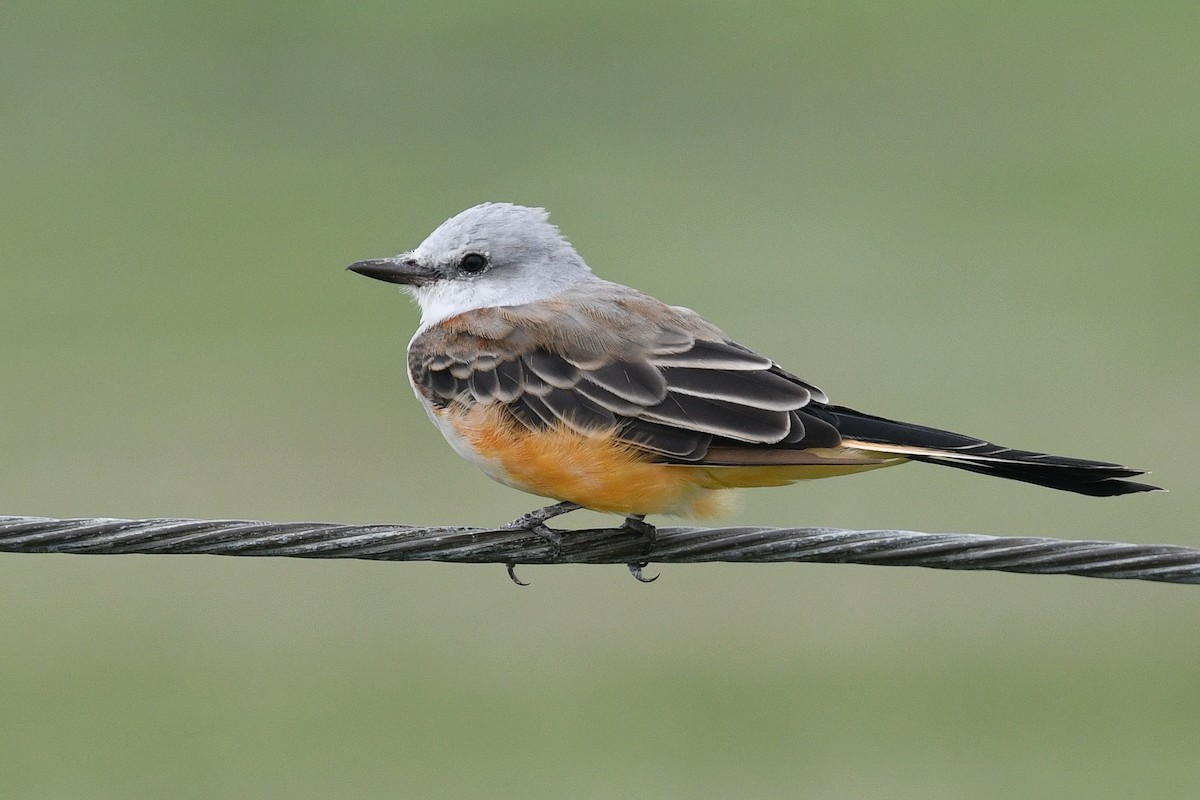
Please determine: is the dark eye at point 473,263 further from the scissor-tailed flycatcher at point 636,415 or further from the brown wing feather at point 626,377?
the brown wing feather at point 626,377

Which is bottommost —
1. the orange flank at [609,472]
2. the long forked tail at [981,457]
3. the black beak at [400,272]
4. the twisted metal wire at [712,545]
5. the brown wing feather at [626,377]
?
the twisted metal wire at [712,545]

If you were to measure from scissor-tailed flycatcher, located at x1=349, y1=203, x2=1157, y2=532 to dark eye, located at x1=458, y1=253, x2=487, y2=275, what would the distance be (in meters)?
0.21

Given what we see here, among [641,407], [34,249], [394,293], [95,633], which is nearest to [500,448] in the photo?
[641,407]

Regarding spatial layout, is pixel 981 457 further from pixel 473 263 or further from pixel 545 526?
pixel 473 263

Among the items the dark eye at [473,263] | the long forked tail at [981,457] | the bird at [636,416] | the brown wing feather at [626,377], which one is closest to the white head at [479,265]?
the dark eye at [473,263]

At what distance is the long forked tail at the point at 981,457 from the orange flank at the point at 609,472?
17cm

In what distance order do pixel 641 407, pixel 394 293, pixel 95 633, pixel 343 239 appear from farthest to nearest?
A: pixel 343 239, pixel 394 293, pixel 95 633, pixel 641 407

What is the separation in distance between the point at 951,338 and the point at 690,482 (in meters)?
12.6

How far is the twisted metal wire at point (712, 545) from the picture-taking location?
445 centimetres

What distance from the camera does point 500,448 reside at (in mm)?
5855

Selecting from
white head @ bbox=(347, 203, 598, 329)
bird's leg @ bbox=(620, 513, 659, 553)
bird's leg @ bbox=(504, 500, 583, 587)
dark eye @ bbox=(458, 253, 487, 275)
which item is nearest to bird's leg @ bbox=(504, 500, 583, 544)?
bird's leg @ bbox=(504, 500, 583, 587)

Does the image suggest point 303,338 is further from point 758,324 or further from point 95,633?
point 95,633

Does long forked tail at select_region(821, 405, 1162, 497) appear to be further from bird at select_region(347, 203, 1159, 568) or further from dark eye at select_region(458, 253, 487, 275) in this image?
dark eye at select_region(458, 253, 487, 275)

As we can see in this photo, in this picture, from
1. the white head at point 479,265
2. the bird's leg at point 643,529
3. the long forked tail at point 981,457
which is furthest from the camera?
the white head at point 479,265
